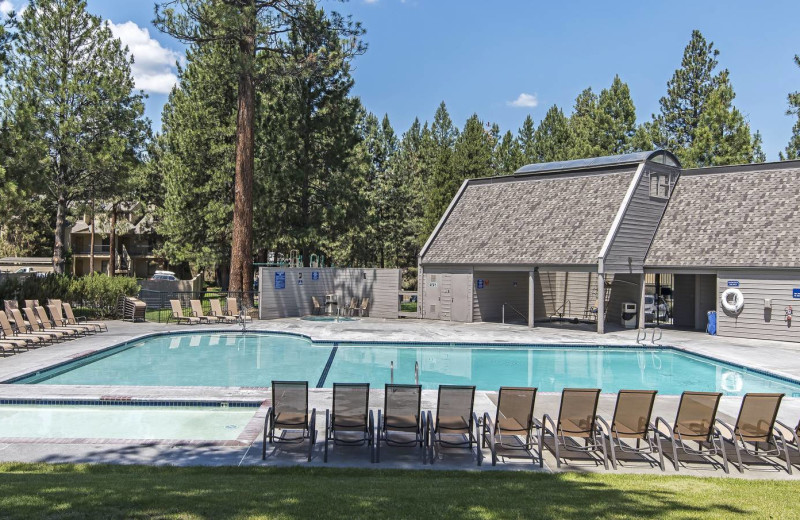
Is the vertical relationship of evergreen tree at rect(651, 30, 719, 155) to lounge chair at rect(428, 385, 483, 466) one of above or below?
above

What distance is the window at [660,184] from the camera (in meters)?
23.6

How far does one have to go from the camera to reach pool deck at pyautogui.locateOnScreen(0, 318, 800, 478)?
24.6ft

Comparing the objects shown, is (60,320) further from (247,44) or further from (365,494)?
(365,494)

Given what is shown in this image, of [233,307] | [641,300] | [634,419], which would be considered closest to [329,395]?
[634,419]

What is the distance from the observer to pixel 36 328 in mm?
17953

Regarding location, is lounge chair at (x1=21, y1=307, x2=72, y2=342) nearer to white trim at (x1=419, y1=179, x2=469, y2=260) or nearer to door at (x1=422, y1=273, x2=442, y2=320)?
door at (x1=422, y1=273, x2=442, y2=320)

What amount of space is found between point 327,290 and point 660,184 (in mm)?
14743

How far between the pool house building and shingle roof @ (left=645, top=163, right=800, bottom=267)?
40 mm

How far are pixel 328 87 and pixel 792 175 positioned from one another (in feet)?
Answer: 68.2

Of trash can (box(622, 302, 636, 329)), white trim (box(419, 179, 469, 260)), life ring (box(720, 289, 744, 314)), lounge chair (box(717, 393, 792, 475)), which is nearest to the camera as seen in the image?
lounge chair (box(717, 393, 792, 475))

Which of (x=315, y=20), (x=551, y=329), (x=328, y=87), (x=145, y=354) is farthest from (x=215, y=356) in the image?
(x=328, y=87)

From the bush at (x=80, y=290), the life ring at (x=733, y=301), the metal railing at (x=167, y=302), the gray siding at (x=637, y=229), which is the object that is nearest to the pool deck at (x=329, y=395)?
the life ring at (x=733, y=301)

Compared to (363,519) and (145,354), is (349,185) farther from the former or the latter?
(363,519)

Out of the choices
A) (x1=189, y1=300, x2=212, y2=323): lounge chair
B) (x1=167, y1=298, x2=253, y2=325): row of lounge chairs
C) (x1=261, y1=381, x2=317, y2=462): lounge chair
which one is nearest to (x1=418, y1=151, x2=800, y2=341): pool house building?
(x1=167, y1=298, x2=253, y2=325): row of lounge chairs
